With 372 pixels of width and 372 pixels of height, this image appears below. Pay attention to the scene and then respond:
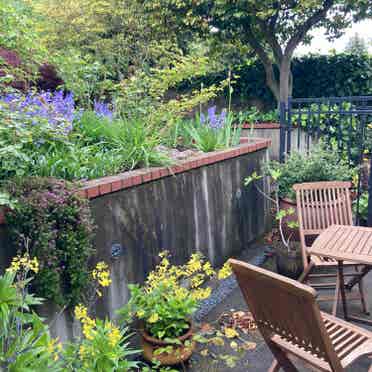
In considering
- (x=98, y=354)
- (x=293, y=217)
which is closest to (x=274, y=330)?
(x=98, y=354)

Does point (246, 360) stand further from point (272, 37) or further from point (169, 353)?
point (272, 37)

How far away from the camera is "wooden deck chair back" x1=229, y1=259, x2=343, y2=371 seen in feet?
6.47

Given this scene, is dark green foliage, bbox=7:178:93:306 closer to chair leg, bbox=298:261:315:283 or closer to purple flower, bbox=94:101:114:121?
chair leg, bbox=298:261:315:283

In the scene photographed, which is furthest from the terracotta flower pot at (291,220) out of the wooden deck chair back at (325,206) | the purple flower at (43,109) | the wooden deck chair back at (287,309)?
the purple flower at (43,109)

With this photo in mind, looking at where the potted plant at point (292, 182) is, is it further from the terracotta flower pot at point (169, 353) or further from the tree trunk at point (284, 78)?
the tree trunk at point (284, 78)

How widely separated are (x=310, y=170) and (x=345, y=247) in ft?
5.31

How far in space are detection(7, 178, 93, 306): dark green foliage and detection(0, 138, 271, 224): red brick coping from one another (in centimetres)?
14

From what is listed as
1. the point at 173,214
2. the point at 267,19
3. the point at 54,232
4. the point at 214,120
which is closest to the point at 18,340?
the point at 54,232

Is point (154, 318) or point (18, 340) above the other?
point (18, 340)

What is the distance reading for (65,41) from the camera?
10359mm

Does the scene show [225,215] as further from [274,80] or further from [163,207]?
[274,80]

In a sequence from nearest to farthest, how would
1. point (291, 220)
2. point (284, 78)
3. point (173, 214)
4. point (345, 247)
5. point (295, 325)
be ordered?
point (295, 325), point (345, 247), point (173, 214), point (291, 220), point (284, 78)

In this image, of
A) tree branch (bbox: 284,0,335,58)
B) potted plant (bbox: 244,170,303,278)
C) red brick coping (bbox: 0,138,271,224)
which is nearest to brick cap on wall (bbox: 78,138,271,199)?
red brick coping (bbox: 0,138,271,224)

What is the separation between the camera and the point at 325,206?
419 cm
